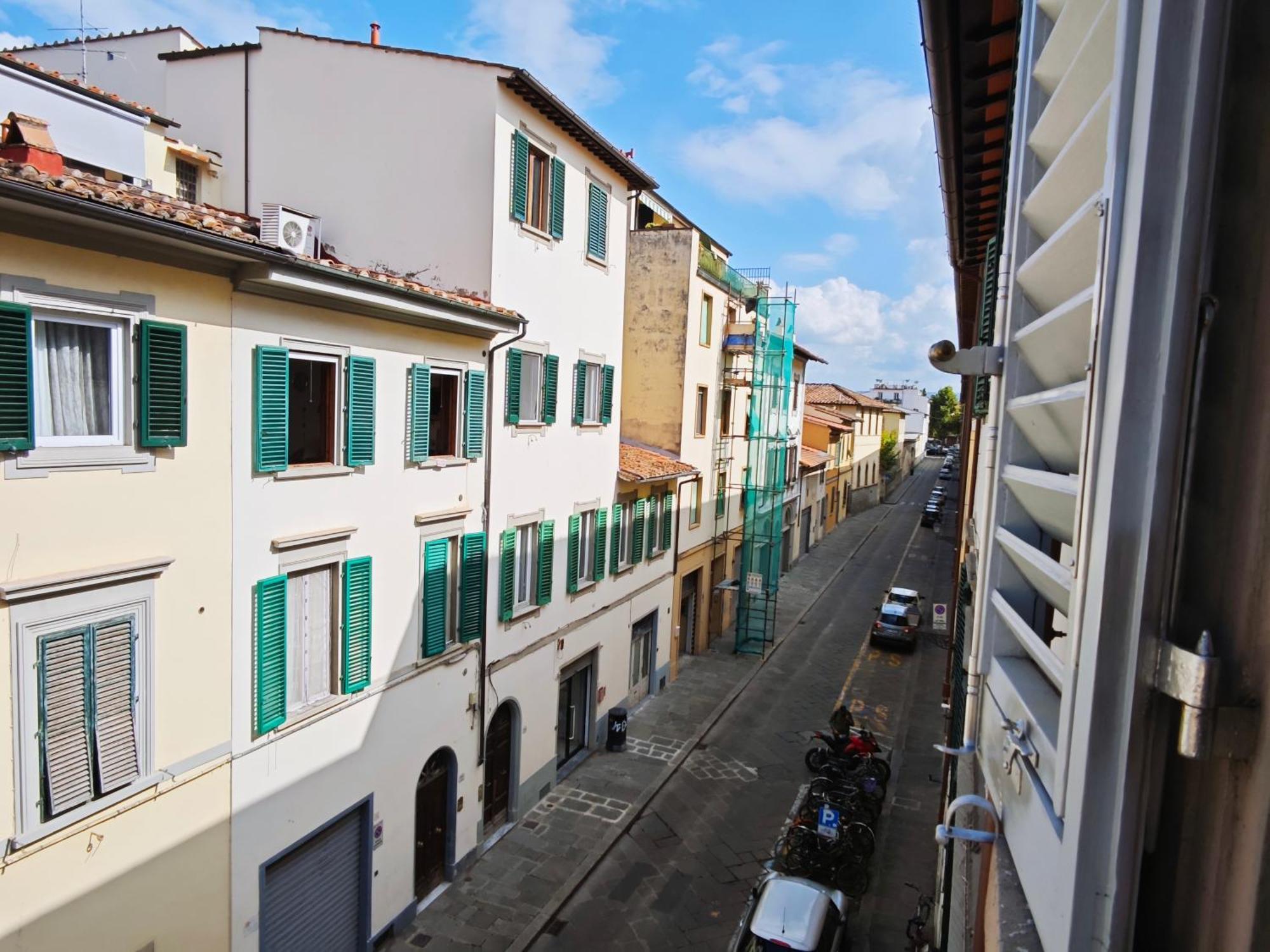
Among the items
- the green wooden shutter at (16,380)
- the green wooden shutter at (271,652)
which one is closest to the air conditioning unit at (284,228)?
the green wooden shutter at (16,380)

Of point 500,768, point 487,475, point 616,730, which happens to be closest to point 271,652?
point 487,475

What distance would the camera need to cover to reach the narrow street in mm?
11703

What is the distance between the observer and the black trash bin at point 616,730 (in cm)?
1725

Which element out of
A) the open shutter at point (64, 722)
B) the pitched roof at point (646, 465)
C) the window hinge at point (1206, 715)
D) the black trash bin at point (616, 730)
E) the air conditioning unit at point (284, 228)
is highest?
the air conditioning unit at point (284, 228)

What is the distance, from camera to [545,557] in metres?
14.3

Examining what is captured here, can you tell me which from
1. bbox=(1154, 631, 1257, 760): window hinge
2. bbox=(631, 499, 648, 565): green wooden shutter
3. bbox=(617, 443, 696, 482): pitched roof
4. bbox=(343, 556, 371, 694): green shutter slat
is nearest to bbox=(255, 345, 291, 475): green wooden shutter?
bbox=(343, 556, 371, 694): green shutter slat

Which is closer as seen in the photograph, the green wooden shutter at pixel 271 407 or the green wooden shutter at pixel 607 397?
the green wooden shutter at pixel 271 407

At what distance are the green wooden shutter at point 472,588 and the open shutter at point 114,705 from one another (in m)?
5.09

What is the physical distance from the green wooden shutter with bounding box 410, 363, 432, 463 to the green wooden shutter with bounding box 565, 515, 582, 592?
4.79 metres

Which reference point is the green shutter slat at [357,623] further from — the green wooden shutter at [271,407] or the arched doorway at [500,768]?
the arched doorway at [500,768]

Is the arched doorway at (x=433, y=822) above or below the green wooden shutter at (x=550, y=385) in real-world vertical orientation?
below

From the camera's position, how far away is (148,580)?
741 centimetres

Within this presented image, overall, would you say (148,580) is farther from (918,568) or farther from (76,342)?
(918,568)

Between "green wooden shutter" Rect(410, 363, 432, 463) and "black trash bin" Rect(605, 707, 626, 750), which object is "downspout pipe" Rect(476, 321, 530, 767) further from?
"black trash bin" Rect(605, 707, 626, 750)
